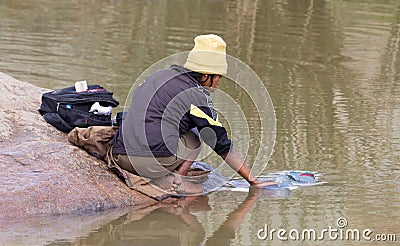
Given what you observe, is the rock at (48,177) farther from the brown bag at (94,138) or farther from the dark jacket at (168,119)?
the dark jacket at (168,119)

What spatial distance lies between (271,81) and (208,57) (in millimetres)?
4493

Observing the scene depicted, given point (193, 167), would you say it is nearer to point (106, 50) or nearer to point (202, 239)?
point (202, 239)

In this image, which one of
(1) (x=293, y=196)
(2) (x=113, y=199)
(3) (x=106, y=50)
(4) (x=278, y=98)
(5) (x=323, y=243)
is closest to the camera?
(5) (x=323, y=243)

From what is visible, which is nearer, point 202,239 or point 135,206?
point 202,239

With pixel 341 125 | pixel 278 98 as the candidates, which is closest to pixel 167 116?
pixel 341 125

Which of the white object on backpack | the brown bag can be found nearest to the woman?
the brown bag

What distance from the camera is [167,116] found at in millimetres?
5027

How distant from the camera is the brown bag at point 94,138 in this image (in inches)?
206

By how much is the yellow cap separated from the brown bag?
69 cm

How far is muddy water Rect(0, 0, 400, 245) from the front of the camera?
469 cm

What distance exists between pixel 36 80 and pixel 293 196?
4.46 metres

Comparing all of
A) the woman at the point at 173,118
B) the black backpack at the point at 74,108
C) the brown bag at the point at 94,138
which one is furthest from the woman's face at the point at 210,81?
the black backpack at the point at 74,108

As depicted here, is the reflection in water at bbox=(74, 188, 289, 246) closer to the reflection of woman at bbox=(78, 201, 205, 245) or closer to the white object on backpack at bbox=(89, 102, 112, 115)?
the reflection of woman at bbox=(78, 201, 205, 245)

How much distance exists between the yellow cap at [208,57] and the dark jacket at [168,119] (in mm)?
97
